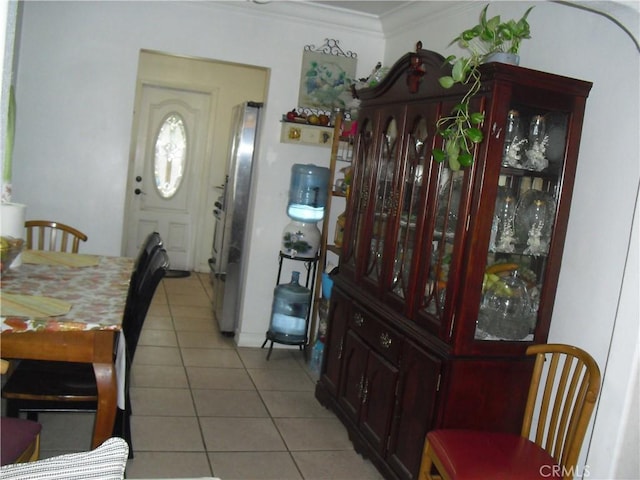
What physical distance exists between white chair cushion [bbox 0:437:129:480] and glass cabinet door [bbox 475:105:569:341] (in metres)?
1.62

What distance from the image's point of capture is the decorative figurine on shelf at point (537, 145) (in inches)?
95.2

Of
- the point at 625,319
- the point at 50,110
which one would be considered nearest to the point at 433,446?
the point at 625,319

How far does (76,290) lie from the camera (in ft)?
8.70

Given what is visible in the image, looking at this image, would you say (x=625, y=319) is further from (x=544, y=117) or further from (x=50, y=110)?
(x=50, y=110)

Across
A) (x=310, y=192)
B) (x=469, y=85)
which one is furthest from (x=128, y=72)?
(x=469, y=85)

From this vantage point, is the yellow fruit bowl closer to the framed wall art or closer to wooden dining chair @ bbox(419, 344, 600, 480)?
wooden dining chair @ bbox(419, 344, 600, 480)

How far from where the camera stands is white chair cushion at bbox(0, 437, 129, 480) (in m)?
1.09

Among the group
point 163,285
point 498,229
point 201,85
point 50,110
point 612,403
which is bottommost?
point 163,285

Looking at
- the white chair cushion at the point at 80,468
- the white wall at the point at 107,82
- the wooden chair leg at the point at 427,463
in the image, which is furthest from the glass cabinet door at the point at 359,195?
the white chair cushion at the point at 80,468

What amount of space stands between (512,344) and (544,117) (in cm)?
92

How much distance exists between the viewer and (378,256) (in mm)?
3131

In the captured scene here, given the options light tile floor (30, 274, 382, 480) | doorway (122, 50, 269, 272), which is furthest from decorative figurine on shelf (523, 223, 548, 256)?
doorway (122, 50, 269, 272)

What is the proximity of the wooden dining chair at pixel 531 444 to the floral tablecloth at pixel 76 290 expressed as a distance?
4.17 ft
